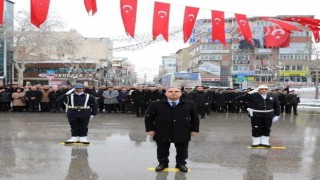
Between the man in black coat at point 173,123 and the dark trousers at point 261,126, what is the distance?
3371 millimetres

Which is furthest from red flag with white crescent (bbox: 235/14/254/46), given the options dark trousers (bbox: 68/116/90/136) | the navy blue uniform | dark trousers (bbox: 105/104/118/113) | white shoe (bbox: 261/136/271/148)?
dark trousers (bbox: 68/116/90/136)

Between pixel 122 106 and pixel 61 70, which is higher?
pixel 61 70

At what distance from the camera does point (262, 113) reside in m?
10.2

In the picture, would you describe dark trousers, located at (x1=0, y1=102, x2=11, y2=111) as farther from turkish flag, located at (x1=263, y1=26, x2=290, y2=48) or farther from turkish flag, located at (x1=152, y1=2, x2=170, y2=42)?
turkish flag, located at (x1=263, y1=26, x2=290, y2=48)

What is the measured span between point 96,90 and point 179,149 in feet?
48.3

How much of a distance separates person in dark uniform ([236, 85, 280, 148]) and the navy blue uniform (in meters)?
3.80

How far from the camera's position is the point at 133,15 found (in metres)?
15.0

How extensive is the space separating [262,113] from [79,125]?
4355 mm

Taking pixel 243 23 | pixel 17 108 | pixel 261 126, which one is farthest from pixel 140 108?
pixel 261 126

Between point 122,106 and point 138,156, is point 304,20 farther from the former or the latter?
point 138,156

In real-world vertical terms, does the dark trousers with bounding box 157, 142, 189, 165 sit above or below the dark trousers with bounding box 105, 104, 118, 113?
above

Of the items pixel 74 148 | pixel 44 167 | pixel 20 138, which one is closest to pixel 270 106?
pixel 74 148

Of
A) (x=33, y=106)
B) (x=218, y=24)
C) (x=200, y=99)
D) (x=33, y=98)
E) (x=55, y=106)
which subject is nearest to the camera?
(x=218, y=24)

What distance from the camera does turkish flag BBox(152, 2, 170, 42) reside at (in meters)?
15.5
